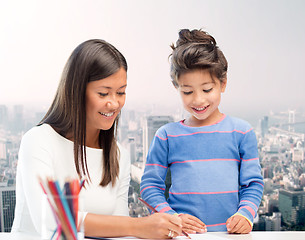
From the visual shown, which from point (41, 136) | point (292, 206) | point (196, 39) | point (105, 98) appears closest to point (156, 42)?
point (196, 39)

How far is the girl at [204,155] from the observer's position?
1388mm

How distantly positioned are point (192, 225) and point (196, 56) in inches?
24.0

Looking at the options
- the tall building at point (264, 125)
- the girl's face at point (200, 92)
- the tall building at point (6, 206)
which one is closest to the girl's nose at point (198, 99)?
the girl's face at point (200, 92)

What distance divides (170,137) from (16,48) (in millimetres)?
1155

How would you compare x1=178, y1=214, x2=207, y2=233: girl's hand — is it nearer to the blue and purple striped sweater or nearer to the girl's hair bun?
the blue and purple striped sweater

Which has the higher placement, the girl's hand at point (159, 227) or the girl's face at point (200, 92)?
the girl's face at point (200, 92)

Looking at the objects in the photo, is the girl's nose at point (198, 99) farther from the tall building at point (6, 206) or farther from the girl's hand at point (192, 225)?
the tall building at point (6, 206)

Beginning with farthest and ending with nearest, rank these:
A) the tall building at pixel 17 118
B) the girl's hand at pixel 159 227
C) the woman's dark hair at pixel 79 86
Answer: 1. the tall building at pixel 17 118
2. the woman's dark hair at pixel 79 86
3. the girl's hand at pixel 159 227

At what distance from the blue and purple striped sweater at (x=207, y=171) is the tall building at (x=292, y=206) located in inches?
38.6

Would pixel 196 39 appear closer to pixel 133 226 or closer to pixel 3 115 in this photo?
pixel 133 226

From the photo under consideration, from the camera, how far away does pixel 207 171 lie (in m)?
1.43

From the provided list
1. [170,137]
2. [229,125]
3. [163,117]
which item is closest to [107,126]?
[170,137]

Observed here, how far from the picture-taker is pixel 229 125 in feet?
4.87

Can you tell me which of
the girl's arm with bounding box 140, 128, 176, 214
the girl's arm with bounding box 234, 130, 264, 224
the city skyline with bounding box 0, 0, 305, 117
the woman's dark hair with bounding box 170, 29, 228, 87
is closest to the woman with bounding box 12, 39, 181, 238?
the girl's arm with bounding box 140, 128, 176, 214
